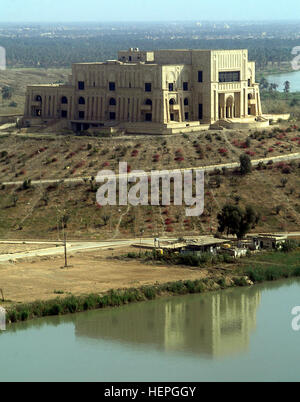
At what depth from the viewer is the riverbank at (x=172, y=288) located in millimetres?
49969

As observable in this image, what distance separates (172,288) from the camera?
53750 mm

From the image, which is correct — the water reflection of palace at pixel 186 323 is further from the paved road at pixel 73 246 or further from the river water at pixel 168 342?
the paved road at pixel 73 246

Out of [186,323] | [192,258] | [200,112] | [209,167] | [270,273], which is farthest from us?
[200,112]

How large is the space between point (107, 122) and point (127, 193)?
11190 millimetres

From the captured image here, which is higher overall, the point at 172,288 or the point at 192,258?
the point at 192,258

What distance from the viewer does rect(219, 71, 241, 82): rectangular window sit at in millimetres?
77438

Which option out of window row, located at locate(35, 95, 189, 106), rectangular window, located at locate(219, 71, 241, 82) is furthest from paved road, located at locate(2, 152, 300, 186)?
rectangular window, located at locate(219, 71, 241, 82)

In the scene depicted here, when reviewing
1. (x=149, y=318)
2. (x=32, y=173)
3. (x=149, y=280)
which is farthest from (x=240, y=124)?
(x=149, y=318)

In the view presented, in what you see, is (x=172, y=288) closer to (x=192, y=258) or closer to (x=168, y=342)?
(x=192, y=258)

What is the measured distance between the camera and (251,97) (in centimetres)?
8062

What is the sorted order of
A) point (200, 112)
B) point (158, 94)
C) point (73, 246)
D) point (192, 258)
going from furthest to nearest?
point (200, 112) → point (158, 94) → point (73, 246) → point (192, 258)

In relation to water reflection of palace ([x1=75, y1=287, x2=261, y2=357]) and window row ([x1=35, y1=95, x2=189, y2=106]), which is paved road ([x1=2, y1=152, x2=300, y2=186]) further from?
water reflection of palace ([x1=75, y1=287, x2=261, y2=357])

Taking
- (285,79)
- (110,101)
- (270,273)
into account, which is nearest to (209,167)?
(110,101)

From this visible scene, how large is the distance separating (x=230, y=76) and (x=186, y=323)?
33.0m
